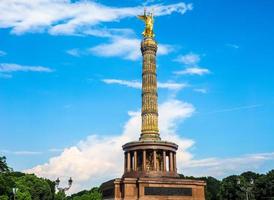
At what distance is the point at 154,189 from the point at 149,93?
11.1 metres

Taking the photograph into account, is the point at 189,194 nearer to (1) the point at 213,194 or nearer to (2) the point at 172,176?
(2) the point at 172,176

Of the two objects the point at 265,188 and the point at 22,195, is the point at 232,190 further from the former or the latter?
the point at 22,195

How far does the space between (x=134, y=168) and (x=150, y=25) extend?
1711 centimetres

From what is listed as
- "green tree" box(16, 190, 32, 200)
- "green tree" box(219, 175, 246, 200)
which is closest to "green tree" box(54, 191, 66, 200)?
"green tree" box(16, 190, 32, 200)

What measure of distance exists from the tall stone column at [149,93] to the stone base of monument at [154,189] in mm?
6051

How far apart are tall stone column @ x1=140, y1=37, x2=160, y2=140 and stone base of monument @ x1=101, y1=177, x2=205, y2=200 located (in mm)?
6051

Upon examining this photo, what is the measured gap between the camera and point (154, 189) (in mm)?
35719

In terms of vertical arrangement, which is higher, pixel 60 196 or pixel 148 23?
pixel 148 23

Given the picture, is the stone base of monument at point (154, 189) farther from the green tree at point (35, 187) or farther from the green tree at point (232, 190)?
the green tree at point (35, 187)

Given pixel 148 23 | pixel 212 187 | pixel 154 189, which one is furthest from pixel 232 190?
pixel 148 23

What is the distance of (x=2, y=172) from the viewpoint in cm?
4928

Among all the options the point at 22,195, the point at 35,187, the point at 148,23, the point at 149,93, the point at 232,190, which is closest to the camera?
the point at 149,93

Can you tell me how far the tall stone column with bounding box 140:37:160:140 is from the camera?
135 ft

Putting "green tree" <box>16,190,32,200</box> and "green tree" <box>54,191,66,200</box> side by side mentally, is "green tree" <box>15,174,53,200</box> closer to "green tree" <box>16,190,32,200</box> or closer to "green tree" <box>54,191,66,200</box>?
"green tree" <box>54,191,66,200</box>
